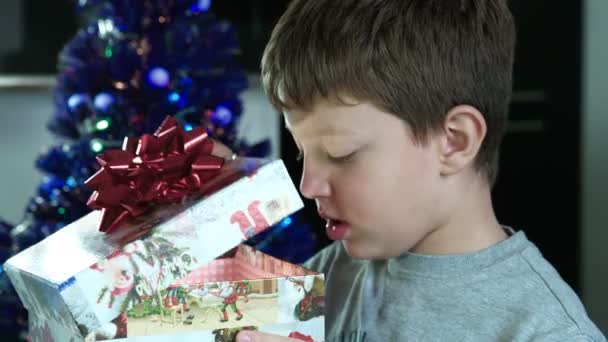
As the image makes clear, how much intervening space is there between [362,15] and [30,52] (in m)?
2.04

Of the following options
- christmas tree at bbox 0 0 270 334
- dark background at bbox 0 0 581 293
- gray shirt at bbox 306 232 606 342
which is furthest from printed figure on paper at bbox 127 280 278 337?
dark background at bbox 0 0 581 293

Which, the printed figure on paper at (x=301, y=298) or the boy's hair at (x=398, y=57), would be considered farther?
the boy's hair at (x=398, y=57)

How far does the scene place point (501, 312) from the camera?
39.4 inches

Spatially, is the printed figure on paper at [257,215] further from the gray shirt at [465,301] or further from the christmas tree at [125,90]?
the christmas tree at [125,90]

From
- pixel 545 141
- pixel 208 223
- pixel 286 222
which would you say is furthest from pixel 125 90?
pixel 545 141

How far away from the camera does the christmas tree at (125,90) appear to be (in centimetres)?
153

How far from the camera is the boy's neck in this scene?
3.52 feet

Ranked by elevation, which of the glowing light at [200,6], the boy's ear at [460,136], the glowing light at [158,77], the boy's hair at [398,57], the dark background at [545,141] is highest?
the glowing light at [200,6]

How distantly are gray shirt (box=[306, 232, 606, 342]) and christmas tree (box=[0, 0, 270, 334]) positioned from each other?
56 cm

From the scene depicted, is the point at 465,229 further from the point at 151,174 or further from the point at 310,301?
the point at 151,174

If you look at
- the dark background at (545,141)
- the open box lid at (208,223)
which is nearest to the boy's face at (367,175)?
the open box lid at (208,223)

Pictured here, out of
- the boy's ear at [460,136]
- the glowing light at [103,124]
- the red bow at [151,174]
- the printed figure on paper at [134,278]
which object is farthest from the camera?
the glowing light at [103,124]

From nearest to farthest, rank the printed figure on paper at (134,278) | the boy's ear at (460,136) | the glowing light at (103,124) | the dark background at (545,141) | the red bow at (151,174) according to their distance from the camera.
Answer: the printed figure on paper at (134,278) → the red bow at (151,174) → the boy's ear at (460,136) → the glowing light at (103,124) → the dark background at (545,141)

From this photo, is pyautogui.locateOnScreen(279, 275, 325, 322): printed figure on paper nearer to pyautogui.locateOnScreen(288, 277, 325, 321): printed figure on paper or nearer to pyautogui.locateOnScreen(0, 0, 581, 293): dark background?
pyautogui.locateOnScreen(288, 277, 325, 321): printed figure on paper
